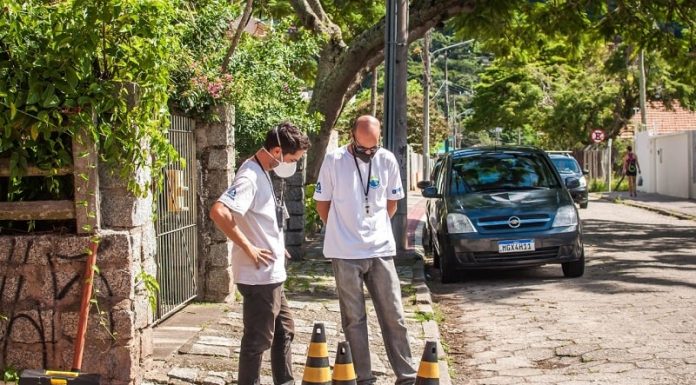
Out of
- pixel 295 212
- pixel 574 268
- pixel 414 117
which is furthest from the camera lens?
pixel 414 117

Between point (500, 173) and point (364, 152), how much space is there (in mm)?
7375

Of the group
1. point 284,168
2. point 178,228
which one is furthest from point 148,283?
point 178,228

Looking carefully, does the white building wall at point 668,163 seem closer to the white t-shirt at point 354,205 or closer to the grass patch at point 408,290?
Answer: the grass patch at point 408,290

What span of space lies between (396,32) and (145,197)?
25.7ft

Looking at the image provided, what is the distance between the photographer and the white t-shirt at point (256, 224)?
245 inches

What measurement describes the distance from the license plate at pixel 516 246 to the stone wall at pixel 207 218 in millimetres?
3868

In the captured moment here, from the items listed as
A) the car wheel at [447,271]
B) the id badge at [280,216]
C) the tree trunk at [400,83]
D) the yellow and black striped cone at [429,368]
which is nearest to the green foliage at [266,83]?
the tree trunk at [400,83]

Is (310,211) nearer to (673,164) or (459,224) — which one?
(459,224)

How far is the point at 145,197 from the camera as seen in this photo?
23.9 ft

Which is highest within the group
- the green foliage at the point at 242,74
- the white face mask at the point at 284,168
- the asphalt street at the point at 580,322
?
the green foliage at the point at 242,74

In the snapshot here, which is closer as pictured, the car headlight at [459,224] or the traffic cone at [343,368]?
the traffic cone at [343,368]

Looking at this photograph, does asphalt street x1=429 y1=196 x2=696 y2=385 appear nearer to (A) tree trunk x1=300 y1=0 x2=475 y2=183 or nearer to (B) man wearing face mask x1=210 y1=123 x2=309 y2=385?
(B) man wearing face mask x1=210 y1=123 x2=309 y2=385

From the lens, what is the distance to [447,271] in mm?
13344

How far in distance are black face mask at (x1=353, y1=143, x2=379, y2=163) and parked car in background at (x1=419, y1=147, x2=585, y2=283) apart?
20.2 ft
